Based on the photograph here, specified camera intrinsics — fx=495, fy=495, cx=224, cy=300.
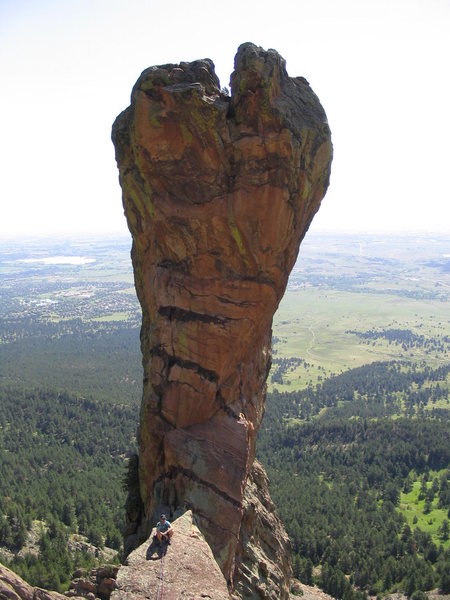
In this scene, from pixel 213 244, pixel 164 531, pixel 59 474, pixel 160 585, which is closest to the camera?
pixel 160 585

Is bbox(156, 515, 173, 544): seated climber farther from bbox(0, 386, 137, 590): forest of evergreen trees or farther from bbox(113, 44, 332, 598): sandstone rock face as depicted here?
bbox(0, 386, 137, 590): forest of evergreen trees

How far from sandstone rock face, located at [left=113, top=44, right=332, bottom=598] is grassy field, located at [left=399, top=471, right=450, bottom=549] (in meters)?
72.4

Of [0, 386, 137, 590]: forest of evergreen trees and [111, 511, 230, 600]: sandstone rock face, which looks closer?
[111, 511, 230, 600]: sandstone rock face

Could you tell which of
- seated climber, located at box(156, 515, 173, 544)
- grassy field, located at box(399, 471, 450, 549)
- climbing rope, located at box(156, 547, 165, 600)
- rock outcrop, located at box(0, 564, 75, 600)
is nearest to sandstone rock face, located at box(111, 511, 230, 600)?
climbing rope, located at box(156, 547, 165, 600)

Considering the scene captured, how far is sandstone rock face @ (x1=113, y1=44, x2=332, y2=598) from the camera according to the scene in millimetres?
20875

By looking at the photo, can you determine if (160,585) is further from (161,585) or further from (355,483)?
(355,483)

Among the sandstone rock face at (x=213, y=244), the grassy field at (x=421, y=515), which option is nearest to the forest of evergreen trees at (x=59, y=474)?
the sandstone rock face at (x=213, y=244)

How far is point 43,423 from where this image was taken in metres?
118

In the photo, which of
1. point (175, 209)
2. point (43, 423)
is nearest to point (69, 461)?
point (43, 423)

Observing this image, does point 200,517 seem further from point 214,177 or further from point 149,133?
point 149,133

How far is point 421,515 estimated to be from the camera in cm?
9031

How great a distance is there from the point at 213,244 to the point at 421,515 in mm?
88168

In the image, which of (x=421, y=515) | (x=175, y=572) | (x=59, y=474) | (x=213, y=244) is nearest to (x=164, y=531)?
(x=175, y=572)

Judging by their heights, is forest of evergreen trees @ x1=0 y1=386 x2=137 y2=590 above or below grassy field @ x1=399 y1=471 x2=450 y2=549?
above
